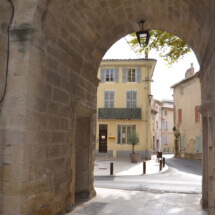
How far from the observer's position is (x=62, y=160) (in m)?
5.02

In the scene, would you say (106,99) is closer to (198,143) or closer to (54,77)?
(198,143)

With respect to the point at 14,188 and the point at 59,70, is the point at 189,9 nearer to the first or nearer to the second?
the point at 59,70

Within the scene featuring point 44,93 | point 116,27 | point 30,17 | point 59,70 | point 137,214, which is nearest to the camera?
point 30,17

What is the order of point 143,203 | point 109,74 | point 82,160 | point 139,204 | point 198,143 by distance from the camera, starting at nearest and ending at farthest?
point 139,204 < point 143,203 < point 82,160 < point 198,143 < point 109,74

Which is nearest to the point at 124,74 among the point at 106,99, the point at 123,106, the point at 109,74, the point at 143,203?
the point at 109,74

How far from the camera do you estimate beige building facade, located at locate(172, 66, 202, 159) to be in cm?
2372

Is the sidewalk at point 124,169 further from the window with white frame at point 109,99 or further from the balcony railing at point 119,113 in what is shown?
A: the window with white frame at point 109,99

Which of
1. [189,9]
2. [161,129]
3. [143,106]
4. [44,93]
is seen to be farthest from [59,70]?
[161,129]

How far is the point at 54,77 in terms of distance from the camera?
4.70 metres

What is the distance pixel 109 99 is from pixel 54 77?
1909 cm

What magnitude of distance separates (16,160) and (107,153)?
1943 cm

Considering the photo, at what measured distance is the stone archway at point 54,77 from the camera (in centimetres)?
382

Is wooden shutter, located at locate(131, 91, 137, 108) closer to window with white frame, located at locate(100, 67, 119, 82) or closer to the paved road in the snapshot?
window with white frame, located at locate(100, 67, 119, 82)

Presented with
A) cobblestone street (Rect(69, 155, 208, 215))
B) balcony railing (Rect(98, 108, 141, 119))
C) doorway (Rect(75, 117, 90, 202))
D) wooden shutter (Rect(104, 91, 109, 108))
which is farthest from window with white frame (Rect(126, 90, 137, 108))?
doorway (Rect(75, 117, 90, 202))
